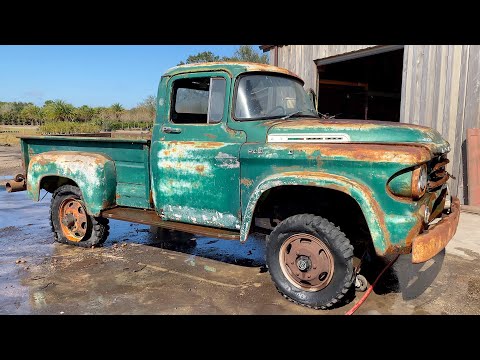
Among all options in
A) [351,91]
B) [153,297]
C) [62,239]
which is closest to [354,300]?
[153,297]

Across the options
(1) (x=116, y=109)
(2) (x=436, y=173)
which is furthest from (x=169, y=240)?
(1) (x=116, y=109)

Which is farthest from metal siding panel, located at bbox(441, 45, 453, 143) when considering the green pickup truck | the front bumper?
the front bumper

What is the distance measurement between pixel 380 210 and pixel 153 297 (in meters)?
2.28

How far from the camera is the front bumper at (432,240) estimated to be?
9.70 ft

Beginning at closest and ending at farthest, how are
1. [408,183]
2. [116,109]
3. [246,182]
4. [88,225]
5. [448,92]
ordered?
[408,183]
[246,182]
[88,225]
[448,92]
[116,109]

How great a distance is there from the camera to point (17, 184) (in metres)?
5.54

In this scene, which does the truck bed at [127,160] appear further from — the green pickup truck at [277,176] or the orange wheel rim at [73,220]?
the orange wheel rim at [73,220]

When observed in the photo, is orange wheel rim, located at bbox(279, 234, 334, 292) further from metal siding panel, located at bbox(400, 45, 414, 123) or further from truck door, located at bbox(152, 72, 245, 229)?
metal siding panel, located at bbox(400, 45, 414, 123)

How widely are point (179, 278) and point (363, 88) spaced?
1150 centimetres

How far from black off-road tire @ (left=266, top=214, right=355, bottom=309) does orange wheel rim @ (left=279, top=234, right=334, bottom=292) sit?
4 centimetres

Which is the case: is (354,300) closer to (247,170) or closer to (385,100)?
(247,170)

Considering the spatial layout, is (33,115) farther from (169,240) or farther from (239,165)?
(239,165)
